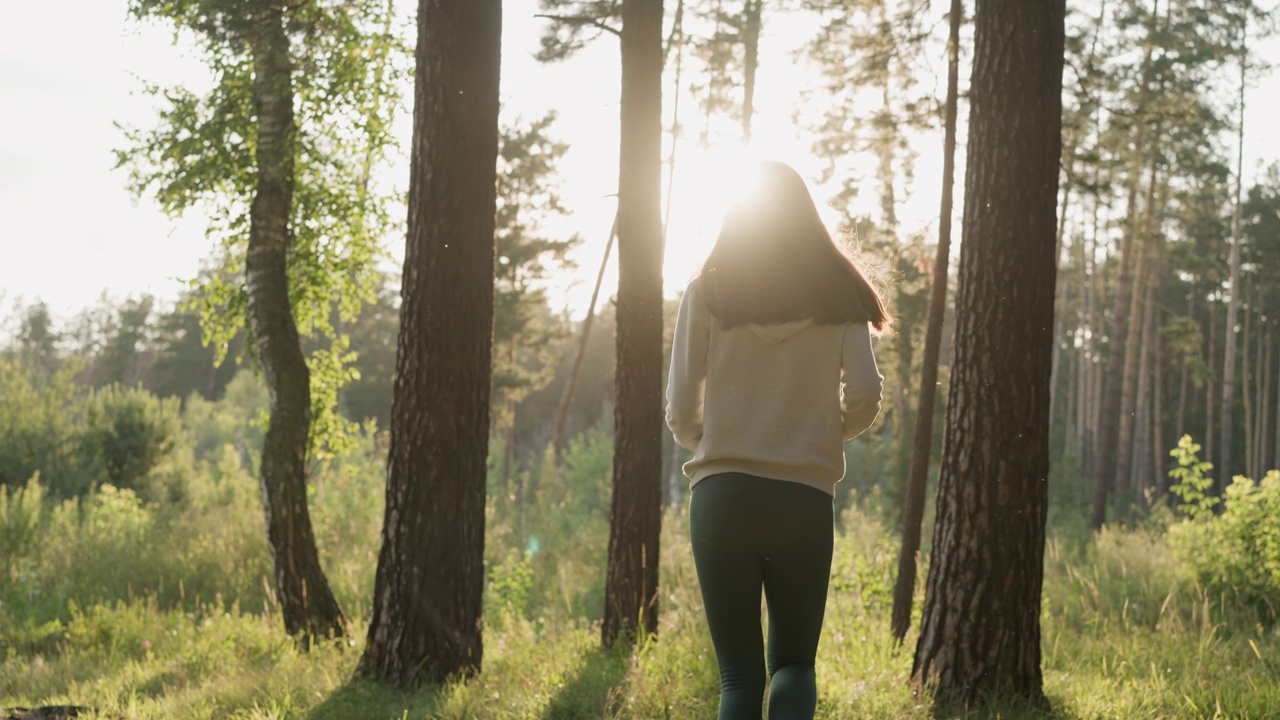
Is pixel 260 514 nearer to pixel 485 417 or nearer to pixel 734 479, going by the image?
pixel 485 417

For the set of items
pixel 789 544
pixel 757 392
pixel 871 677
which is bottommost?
pixel 871 677

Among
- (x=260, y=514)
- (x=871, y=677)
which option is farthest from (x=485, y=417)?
(x=260, y=514)

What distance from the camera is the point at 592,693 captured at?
16.8ft

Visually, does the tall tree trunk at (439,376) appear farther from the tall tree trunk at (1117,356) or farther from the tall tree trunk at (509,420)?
the tall tree trunk at (509,420)

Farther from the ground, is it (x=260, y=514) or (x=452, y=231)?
(x=452, y=231)

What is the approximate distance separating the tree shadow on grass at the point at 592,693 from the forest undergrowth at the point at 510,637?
2cm

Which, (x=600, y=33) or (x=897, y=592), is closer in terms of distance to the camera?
(x=897, y=592)

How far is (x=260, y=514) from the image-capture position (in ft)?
46.3

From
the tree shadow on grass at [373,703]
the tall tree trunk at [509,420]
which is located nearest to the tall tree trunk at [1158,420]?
the tall tree trunk at [509,420]

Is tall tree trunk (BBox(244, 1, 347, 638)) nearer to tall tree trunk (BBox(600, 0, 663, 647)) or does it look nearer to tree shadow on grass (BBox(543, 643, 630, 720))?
tall tree trunk (BBox(600, 0, 663, 647))

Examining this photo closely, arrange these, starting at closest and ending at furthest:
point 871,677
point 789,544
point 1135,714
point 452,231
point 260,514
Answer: point 789,544 < point 1135,714 < point 871,677 < point 452,231 < point 260,514

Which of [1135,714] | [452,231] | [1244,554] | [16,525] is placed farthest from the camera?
[16,525]

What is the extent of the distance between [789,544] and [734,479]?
0.24 meters

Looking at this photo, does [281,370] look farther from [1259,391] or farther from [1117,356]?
[1259,391]
